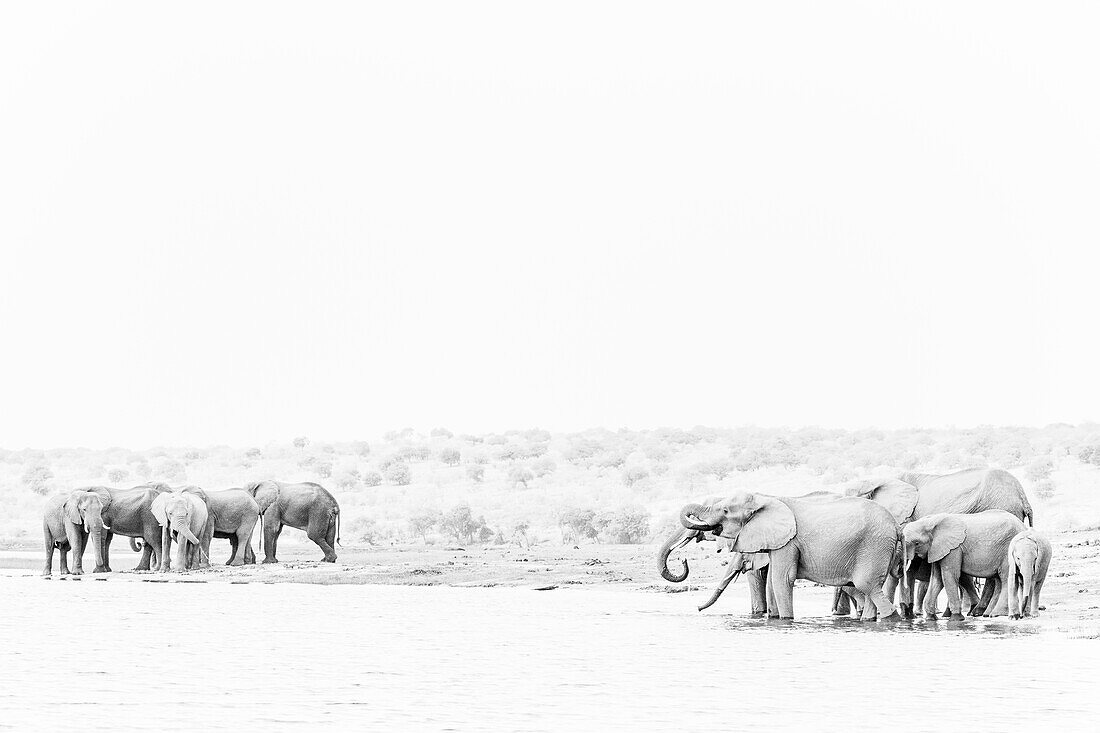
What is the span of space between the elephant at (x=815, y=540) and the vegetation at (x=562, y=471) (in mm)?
19064

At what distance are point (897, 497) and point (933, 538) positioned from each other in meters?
3.24

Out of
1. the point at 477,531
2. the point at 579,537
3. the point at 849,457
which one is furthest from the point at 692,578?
the point at 849,457

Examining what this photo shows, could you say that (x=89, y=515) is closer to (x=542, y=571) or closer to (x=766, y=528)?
(x=542, y=571)

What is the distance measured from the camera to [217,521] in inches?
1303

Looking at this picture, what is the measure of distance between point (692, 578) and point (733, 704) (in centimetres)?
1490

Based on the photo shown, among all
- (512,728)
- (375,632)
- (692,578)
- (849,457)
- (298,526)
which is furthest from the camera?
(849,457)

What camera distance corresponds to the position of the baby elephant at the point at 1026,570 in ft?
65.7

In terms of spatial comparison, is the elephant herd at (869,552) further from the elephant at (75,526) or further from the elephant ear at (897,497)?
the elephant at (75,526)

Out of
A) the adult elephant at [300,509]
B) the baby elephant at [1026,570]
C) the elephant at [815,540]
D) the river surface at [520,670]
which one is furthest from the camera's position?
the adult elephant at [300,509]

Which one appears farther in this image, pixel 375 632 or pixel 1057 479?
pixel 1057 479

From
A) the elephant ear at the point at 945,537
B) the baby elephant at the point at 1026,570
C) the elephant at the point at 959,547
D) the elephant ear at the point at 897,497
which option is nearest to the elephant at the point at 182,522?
the elephant ear at the point at 897,497

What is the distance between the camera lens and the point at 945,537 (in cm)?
2075

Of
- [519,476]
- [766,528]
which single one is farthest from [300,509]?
[519,476]

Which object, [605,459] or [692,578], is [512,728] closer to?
[692,578]
